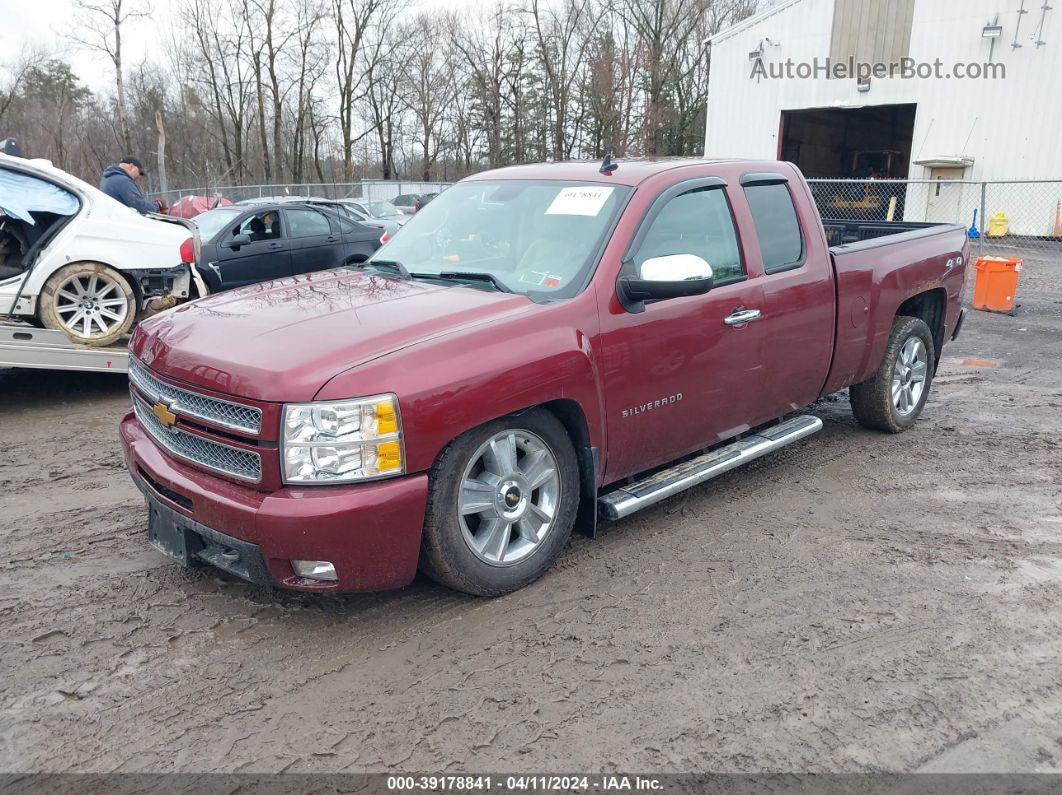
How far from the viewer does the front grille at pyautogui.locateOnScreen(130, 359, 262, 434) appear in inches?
125

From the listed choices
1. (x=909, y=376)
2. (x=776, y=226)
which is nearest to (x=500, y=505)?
(x=776, y=226)

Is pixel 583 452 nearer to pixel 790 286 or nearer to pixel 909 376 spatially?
pixel 790 286

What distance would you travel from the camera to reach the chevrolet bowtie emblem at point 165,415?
351cm

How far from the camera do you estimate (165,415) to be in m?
3.54

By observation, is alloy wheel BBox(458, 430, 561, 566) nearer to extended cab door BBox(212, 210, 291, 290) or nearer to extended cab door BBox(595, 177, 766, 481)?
extended cab door BBox(595, 177, 766, 481)

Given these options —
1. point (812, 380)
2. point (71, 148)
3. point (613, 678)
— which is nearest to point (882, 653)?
point (613, 678)

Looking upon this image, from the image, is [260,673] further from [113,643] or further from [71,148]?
[71,148]

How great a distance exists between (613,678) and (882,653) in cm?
110

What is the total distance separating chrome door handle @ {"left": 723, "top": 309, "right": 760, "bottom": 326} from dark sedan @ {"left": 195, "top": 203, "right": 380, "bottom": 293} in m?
7.27

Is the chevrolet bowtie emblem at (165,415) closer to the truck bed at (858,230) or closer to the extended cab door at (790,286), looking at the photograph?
the extended cab door at (790,286)

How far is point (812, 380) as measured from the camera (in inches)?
204

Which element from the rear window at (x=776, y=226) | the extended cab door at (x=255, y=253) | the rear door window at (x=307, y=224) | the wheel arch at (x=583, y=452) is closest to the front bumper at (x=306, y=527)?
the wheel arch at (x=583, y=452)

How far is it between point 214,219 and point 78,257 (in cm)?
515

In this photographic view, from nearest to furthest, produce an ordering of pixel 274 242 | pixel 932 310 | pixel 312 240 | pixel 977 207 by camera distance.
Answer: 1. pixel 932 310
2. pixel 274 242
3. pixel 312 240
4. pixel 977 207
